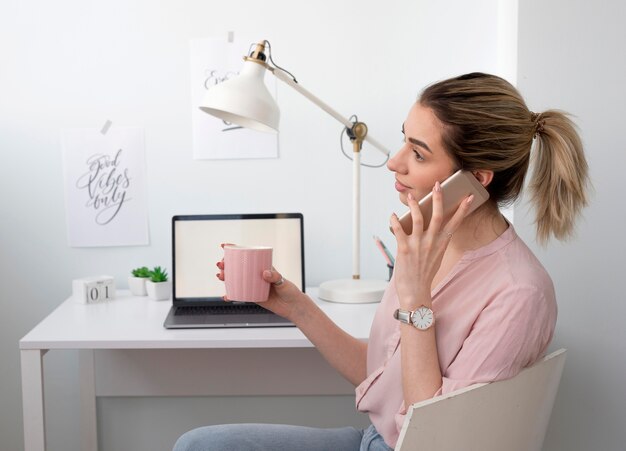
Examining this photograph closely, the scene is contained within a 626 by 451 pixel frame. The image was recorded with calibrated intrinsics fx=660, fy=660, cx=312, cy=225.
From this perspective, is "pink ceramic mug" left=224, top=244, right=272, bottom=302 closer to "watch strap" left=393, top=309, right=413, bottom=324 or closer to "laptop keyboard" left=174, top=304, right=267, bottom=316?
"watch strap" left=393, top=309, right=413, bottom=324

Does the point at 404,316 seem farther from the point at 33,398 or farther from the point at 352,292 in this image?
the point at 33,398

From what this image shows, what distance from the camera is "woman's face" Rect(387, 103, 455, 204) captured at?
102 centimetres

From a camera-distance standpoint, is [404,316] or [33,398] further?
[33,398]

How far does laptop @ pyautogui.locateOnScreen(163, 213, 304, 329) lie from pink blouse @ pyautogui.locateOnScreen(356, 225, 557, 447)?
561 mm

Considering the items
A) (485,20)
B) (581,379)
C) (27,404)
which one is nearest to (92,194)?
(27,404)

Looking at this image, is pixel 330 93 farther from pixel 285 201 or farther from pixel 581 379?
pixel 581 379

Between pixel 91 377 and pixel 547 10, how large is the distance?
1496 mm

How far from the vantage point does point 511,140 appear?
101 centimetres

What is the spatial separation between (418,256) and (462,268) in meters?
0.12

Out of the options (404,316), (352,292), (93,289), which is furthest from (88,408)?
(404,316)

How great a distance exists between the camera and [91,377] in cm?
184

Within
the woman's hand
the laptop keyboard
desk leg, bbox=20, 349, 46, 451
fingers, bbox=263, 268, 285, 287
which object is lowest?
desk leg, bbox=20, 349, 46, 451

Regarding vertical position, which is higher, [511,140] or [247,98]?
[247,98]

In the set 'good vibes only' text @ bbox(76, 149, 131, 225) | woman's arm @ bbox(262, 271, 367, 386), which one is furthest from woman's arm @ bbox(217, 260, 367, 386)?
'good vibes only' text @ bbox(76, 149, 131, 225)
